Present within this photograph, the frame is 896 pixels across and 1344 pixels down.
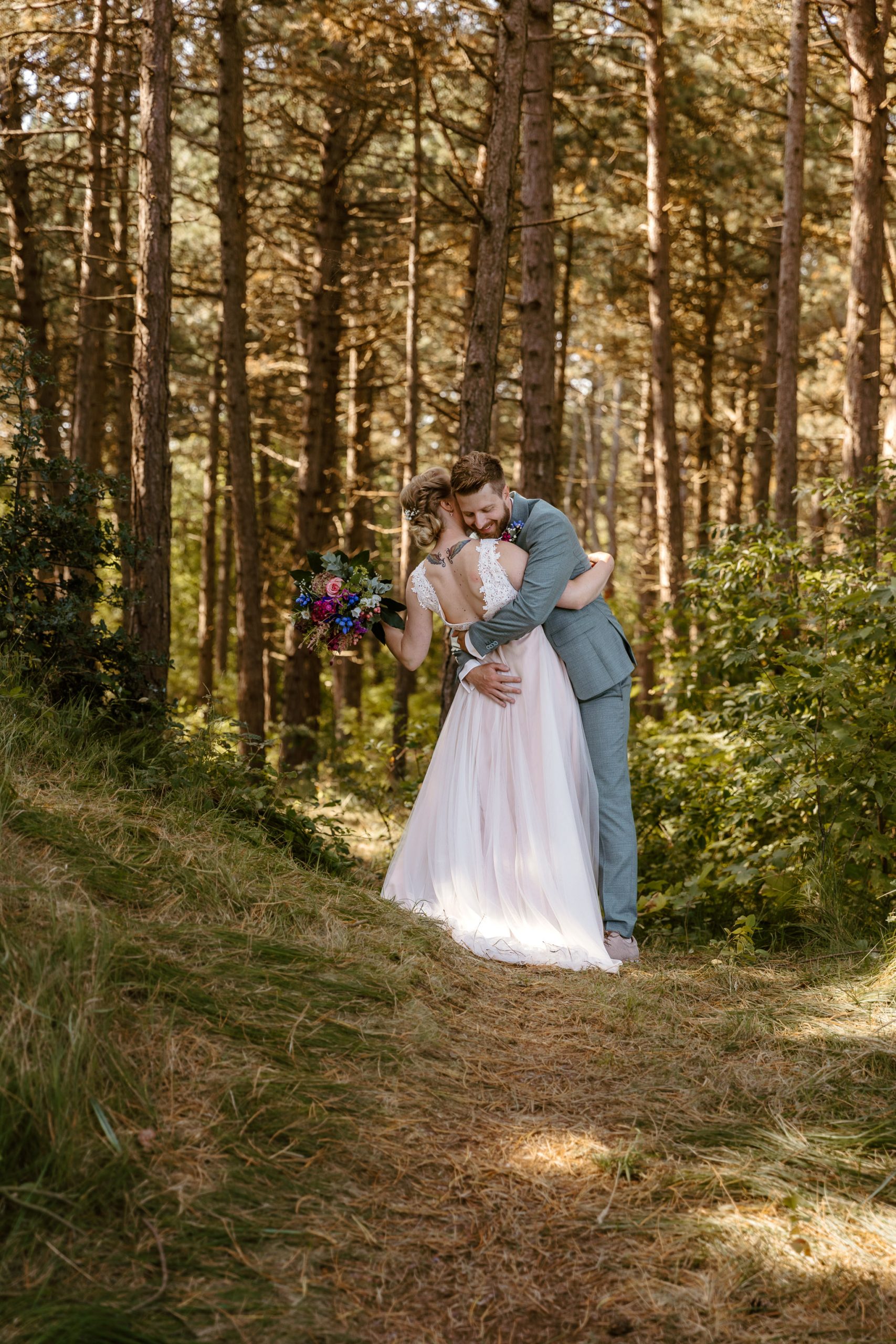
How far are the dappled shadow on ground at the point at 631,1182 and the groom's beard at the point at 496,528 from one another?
2.33 m

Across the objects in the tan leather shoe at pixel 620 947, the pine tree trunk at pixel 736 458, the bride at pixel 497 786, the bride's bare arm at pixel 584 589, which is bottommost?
the tan leather shoe at pixel 620 947

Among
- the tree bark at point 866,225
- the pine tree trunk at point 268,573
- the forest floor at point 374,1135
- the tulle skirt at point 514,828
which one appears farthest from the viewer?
the pine tree trunk at point 268,573

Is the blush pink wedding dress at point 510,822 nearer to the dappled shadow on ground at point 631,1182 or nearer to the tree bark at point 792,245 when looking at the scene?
the dappled shadow on ground at point 631,1182

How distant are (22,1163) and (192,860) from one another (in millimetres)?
1829

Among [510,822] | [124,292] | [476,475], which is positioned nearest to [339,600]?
[476,475]

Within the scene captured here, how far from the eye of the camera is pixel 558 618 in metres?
5.73

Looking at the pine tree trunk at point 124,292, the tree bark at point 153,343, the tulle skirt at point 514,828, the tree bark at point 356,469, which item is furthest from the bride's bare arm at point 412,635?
the tree bark at point 356,469

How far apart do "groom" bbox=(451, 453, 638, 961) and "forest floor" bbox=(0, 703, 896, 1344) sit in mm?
1030

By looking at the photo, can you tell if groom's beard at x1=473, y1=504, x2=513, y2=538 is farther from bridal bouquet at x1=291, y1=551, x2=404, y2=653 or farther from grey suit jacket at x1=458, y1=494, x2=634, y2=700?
bridal bouquet at x1=291, y1=551, x2=404, y2=653

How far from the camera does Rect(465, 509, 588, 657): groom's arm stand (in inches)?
215

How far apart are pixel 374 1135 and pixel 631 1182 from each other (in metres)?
0.72

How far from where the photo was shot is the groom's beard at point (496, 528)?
5508mm

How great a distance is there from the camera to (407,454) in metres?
14.1

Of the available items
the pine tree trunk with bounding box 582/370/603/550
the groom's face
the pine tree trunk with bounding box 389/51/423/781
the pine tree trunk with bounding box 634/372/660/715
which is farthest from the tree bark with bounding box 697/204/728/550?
the groom's face
